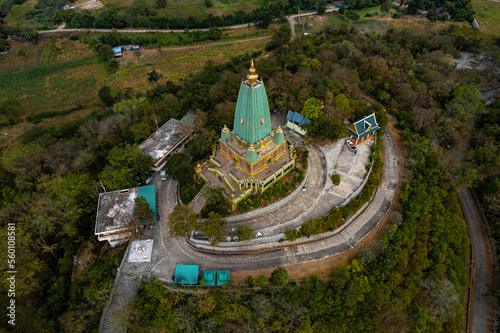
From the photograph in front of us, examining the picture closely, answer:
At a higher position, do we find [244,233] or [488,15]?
[488,15]

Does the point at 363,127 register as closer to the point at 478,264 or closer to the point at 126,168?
the point at 478,264

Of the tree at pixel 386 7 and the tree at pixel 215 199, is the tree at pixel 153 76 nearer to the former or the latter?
the tree at pixel 215 199

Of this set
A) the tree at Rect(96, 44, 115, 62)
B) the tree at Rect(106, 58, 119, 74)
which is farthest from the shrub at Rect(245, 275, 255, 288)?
the tree at Rect(96, 44, 115, 62)

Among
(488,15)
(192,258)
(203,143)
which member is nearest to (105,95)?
(203,143)

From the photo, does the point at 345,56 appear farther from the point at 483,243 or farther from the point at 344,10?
the point at 344,10

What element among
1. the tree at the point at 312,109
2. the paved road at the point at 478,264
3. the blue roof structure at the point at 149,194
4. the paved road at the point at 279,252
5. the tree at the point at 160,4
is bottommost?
the paved road at the point at 478,264

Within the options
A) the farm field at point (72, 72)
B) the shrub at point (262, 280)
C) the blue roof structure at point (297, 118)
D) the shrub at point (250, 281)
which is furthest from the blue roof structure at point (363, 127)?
the farm field at point (72, 72)
